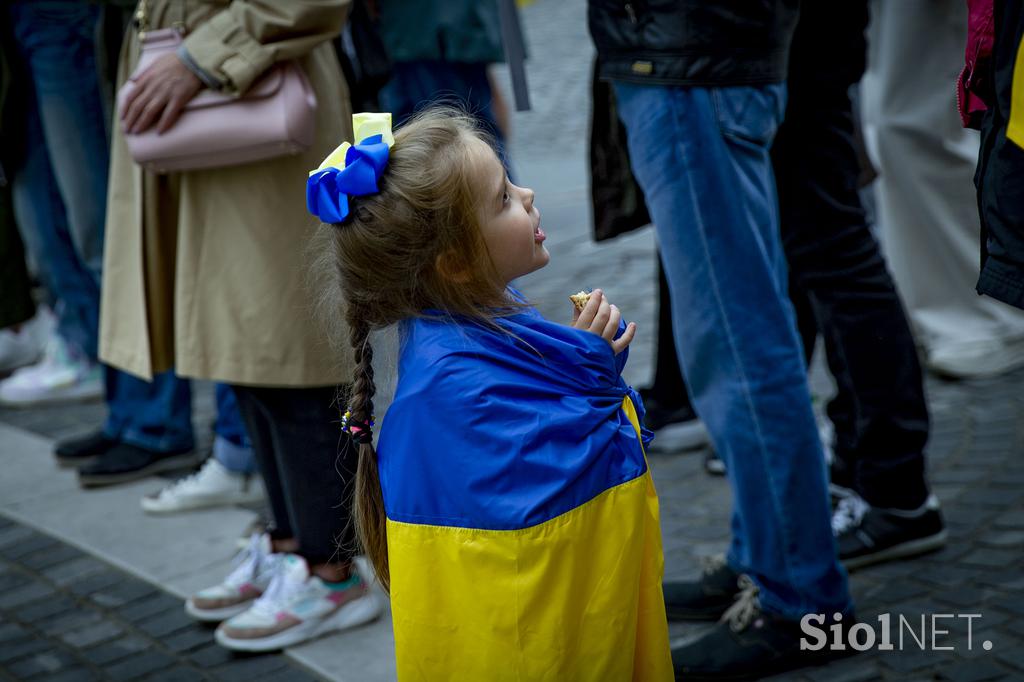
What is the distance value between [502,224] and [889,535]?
1545 mm

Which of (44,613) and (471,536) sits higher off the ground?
(471,536)

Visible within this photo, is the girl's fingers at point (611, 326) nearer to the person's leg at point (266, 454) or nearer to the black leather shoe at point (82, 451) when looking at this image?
the person's leg at point (266, 454)

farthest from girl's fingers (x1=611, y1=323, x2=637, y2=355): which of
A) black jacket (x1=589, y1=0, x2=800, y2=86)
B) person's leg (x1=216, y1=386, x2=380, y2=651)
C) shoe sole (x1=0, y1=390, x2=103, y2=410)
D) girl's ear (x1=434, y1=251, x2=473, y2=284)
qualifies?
shoe sole (x1=0, y1=390, x2=103, y2=410)

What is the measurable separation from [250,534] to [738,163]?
1752 mm

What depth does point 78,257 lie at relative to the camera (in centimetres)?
463

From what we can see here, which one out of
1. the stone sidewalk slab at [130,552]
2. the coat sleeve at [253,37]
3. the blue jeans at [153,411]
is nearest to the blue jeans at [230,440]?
the stone sidewalk slab at [130,552]

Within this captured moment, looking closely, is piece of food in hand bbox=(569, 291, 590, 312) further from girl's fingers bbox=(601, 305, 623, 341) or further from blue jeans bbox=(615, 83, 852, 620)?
blue jeans bbox=(615, 83, 852, 620)

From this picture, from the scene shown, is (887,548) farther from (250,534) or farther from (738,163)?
(250,534)

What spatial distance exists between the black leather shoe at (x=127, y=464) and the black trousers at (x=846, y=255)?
7.70ft

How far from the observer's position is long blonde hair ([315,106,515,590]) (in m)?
1.83

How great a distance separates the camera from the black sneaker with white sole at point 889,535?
2.89 meters

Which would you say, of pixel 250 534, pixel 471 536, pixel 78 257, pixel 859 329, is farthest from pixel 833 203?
pixel 78 257

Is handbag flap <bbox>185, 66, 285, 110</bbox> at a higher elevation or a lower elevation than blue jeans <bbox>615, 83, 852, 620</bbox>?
higher

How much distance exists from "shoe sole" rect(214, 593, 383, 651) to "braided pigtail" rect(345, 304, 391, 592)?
88 cm
